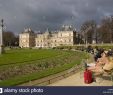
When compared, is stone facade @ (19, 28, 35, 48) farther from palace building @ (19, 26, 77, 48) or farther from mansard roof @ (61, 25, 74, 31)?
mansard roof @ (61, 25, 74, 31)

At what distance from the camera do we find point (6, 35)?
15725cm

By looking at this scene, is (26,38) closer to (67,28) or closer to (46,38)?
(46,38)

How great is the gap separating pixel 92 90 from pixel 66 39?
6410 inches

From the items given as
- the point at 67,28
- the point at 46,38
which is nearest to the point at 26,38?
the point at 46,38

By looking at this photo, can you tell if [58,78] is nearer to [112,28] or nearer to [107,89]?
[107,89]

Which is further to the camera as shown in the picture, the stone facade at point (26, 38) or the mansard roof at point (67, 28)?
the stone facade at point (26, 38)

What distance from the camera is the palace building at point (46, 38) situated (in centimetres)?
17300

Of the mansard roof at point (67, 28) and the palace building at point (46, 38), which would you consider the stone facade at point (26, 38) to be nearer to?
the palace building at point (46, 38)

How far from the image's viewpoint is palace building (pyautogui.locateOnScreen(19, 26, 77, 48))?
173000mm

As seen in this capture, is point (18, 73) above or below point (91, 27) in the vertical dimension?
below

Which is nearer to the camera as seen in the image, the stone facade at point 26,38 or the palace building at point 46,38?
the palace building at point 46,38

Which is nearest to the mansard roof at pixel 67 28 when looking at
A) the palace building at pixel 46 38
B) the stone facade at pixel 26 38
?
the palace building at pixel 46 38

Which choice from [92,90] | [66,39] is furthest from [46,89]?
[66,39]

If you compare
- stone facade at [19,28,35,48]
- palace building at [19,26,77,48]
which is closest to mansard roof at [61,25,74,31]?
palace building at [19,26,77,48]
